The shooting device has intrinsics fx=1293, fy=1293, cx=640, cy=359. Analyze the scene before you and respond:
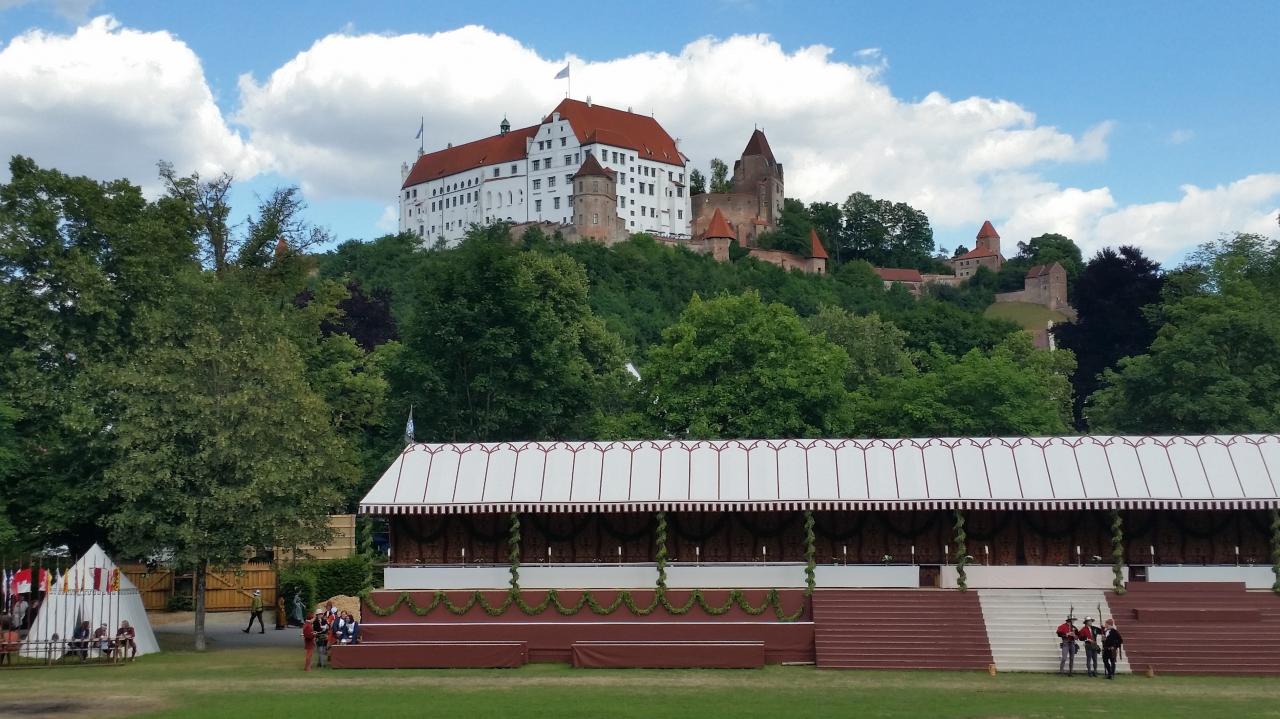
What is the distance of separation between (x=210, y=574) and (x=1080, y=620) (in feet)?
87.4

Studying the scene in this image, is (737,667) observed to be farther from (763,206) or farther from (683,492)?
(763,206)

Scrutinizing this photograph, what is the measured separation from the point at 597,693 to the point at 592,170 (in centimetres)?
11345

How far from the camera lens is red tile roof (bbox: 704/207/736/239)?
140m

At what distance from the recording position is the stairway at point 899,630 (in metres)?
28.5

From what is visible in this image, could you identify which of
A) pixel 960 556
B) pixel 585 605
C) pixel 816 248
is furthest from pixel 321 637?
pixel 816 248

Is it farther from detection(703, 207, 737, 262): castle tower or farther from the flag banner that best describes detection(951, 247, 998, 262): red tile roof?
the flag banner

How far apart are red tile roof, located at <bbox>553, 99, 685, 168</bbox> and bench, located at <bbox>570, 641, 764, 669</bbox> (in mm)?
113867

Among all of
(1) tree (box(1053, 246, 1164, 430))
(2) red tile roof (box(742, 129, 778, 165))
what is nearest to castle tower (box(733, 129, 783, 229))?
(2) red tile roof (box(742, 129, 778, 165))

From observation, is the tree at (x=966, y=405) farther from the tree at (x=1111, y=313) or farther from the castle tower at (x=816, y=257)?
the castle tower at (x=816, y=257)

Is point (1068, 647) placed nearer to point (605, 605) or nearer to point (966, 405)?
point (605, 605)

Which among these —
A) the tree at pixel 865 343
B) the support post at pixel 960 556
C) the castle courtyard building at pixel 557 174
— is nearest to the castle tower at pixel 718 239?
the castle courtyard building at pixel 557 174

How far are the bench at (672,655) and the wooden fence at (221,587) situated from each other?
1651 cm

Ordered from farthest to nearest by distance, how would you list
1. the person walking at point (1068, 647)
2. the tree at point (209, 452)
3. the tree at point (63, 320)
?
the tree at point (63, 320) < the tree at point (209, 452) < the person walking at point (1068, 647)

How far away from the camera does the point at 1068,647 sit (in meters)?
27.5
